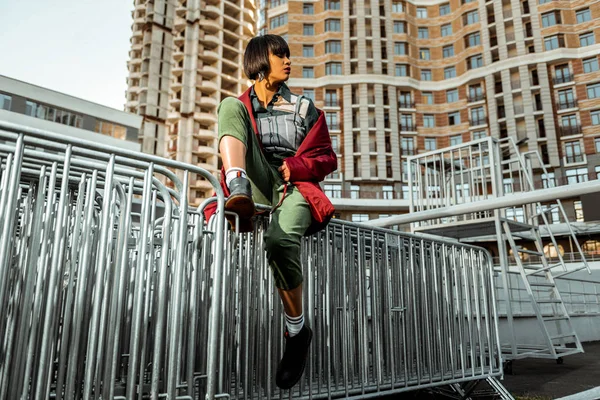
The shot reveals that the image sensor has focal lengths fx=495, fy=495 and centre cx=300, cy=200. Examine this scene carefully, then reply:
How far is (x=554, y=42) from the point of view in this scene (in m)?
44.1

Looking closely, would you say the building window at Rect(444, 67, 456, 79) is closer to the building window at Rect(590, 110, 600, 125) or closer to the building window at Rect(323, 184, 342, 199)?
the building window at Rect(590, 110, 600, 125)

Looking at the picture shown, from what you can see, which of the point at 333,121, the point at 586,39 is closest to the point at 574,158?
the point at 586,39

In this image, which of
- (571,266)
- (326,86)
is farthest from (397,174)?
(571,266)

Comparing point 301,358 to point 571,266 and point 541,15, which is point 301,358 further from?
point 541,15

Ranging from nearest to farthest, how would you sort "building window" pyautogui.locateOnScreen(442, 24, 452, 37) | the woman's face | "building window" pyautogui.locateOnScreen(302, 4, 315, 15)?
1. the woman's face
2. "building window" pyautogui.locateOnScreen(442, 24, 452, 37)
3. "building window" pyautogui.locateOnScreen(302, 4, 315, 15)

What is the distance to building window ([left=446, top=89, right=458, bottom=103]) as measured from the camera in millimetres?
48750

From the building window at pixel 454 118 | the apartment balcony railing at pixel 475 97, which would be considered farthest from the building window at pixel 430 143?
the apartment balcony railing at pixel 475 97

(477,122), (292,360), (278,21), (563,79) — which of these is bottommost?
(292,360)

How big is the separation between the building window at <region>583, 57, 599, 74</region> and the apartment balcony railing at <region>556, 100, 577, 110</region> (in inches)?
112

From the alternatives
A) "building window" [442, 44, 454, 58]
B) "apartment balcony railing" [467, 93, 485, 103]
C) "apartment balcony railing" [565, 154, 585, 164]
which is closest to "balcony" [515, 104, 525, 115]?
"apartment balcony railing" [467, 93, 485, 103]

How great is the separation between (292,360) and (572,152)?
46.2m

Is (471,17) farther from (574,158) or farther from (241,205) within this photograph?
(241,205)

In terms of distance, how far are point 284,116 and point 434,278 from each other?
1962 mm

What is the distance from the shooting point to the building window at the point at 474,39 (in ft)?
157
